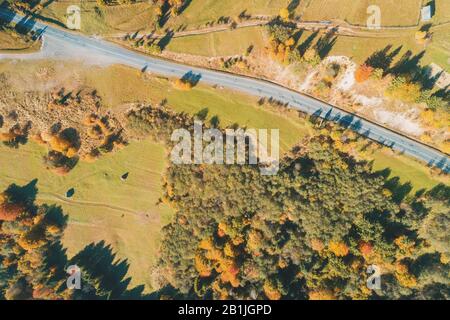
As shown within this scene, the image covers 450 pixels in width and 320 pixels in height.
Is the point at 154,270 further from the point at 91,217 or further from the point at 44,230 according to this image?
the point at 44,230

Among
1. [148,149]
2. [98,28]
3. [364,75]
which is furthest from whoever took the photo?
[148,149]

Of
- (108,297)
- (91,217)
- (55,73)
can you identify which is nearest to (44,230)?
(91,217)

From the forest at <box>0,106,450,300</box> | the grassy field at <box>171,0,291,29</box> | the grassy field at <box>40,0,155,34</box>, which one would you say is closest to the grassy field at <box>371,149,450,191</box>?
the forest at <box>0,106,450,300</box>

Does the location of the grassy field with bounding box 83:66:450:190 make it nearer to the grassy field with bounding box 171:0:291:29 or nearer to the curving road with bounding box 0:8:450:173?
the curving road with bounding box 0:8:450:173

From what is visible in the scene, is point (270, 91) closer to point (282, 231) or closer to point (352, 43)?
point (352, 43)

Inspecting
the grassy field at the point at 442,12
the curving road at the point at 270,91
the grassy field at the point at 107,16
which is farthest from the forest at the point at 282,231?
the grassy field at the point at 442,12

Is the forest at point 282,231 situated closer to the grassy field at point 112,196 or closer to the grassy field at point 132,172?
the grassy field at point 132,172

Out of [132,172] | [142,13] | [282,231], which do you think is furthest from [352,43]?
[132,172]
